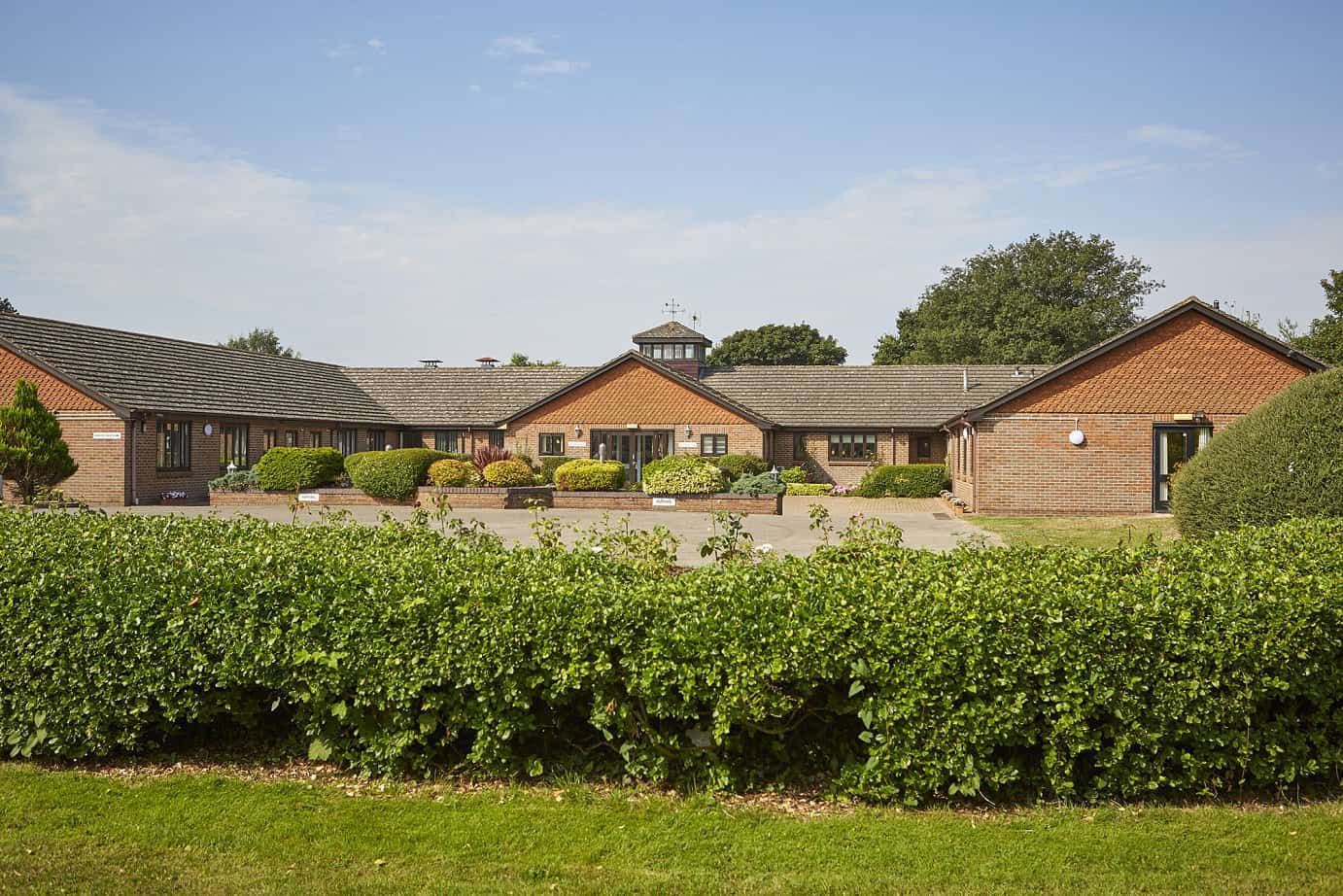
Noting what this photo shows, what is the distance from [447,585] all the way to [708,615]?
157 centimetres

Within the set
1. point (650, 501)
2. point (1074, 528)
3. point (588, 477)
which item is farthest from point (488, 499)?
point (1074, 528)

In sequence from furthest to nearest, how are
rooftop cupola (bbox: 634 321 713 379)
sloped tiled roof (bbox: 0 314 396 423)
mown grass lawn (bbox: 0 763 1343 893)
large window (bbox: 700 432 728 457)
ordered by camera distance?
rooftop cupola (bbox: 634 321 713 379), large window (bbox: 700 432 728 457), sloped tiled roof (bbox: 0 314 396 423), mown grass lawn (bbox: 0 763 1343 893)

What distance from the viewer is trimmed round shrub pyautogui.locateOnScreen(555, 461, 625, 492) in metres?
29.8

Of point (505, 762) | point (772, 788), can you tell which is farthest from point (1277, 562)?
point (505, 762)

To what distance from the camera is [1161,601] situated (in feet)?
18.2

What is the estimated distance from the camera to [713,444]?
38.4 m

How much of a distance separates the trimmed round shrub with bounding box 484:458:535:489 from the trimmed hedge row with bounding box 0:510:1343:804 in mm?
21626

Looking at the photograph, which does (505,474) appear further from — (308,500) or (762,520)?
(762,520)

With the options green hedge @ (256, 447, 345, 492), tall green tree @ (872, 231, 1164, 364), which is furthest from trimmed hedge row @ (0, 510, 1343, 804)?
tall green tree @ (872, 231, 1164, 364)

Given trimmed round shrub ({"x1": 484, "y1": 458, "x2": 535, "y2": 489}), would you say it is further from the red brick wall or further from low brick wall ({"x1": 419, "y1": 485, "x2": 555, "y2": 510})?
the red brick wall

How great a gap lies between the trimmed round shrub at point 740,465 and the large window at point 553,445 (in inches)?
252

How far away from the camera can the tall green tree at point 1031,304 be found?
65.1m

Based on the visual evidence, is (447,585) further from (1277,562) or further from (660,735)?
(1277,562)

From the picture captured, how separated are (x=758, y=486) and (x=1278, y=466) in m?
18.6
